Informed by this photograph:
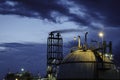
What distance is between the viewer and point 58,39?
119 m

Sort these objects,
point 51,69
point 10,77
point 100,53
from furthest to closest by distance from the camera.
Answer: point 10,77 → point 51,69 → point 100,53

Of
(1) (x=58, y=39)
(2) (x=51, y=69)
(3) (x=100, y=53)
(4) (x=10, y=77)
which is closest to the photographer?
(3) (x=100, y=53)

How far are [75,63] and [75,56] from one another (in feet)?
7.87

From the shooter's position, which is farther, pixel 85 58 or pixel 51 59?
pixel 51 59

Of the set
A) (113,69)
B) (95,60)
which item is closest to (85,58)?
(95,60)

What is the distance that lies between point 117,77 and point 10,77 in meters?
92.4

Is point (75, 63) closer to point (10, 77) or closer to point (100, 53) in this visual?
point (100, 53)

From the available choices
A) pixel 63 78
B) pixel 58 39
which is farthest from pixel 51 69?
pixel 63 78

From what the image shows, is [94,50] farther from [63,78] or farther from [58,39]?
[58,39]

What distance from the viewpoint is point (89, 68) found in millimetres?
68875

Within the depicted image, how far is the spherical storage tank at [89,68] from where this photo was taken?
225 feet

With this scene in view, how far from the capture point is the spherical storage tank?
225 feet

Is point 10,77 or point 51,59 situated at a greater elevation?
point 51,59

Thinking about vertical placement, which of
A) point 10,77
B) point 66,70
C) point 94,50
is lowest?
point 10,77
